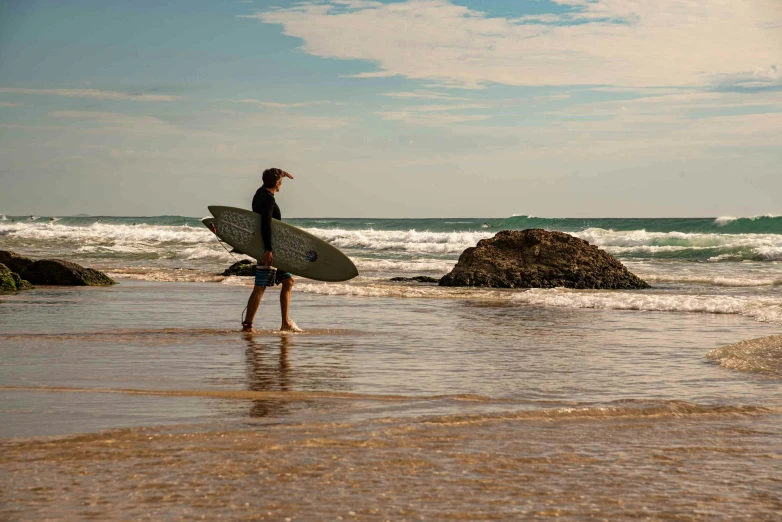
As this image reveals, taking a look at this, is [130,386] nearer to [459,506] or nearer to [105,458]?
[105,458]

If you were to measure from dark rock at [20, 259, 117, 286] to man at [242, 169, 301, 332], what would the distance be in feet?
27.8

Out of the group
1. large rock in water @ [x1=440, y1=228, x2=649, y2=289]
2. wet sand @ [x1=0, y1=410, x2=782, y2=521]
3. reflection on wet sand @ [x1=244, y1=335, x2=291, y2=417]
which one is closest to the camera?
wet sand @ [x1=0, y1=410, x2=782, y2=521]

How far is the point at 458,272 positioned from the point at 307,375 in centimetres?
1142

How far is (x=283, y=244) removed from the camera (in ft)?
35.2

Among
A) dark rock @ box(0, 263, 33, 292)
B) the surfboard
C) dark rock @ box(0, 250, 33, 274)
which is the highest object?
the surfboard

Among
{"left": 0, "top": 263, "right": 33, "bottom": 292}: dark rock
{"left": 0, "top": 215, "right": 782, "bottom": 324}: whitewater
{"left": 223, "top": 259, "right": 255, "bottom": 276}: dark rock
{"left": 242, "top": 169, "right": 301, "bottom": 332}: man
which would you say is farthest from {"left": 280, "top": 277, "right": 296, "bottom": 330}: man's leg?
{"left": 223, "top": 259, "right": 255, "bottom": 276}: dark rock

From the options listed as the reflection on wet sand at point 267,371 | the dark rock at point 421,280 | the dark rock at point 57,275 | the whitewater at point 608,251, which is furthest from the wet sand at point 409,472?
the dark rock at point 421,280

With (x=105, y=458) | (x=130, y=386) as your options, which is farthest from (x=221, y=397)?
(x=105, y=458)

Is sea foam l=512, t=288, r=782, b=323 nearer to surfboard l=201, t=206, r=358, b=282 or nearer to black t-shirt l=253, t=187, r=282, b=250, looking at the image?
surfboard l=201, t=206, r=358, b=282

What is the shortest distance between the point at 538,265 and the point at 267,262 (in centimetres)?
911

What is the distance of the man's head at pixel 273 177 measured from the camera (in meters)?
9.79

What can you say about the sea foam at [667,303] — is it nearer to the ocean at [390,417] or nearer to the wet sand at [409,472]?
the ocean at [390,417]

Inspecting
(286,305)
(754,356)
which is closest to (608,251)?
(286,305)

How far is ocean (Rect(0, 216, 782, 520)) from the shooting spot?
360 centimetres
